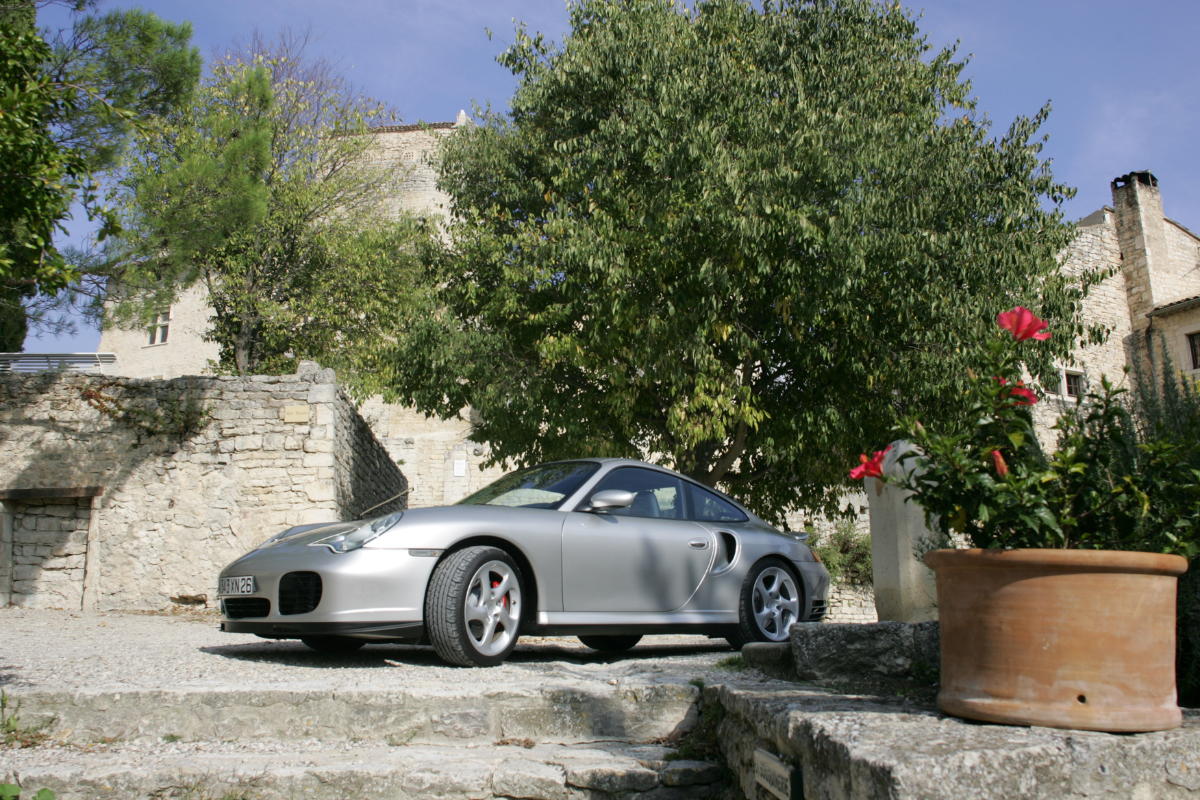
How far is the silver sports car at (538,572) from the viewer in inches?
164

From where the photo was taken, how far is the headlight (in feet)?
14.0

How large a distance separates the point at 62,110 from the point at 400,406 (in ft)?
61.0

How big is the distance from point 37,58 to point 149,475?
22.6 ft

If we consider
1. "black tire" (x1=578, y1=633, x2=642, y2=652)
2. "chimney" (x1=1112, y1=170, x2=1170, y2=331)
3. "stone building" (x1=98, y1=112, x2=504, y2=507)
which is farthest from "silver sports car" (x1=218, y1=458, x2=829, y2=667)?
"chimney" (x1=1112, y1=170, x2=1170, y2=331)

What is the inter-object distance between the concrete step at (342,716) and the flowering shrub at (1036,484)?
1.57 metres

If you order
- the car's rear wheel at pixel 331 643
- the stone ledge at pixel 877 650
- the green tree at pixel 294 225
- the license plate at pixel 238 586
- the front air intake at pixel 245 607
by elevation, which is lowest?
the car's rear wheel at pixel 331 643

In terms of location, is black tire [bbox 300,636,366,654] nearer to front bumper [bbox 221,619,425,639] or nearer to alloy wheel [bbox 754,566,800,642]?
front bumper [bbox 221,619,425,639]

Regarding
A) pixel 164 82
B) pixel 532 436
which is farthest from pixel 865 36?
pixel 164 82

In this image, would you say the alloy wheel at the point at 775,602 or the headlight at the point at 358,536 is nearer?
the headlight at the point at 358,536

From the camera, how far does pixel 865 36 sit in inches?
455

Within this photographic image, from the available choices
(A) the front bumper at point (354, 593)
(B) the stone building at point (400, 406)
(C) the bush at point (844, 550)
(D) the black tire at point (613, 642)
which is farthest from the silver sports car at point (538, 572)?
(C) the bush at point (844, 550)

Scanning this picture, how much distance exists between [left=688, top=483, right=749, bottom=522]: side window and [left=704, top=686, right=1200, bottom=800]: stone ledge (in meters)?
3.32

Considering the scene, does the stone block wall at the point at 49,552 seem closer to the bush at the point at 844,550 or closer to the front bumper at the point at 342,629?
the front bumper at the point at 342,629

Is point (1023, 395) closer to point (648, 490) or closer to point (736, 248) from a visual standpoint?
point (648, 490)
